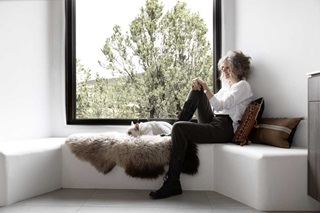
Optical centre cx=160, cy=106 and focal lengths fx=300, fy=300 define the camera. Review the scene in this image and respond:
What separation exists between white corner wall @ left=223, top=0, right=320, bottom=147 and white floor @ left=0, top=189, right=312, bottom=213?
2.67 feet

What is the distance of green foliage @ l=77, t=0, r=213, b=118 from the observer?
3.27m

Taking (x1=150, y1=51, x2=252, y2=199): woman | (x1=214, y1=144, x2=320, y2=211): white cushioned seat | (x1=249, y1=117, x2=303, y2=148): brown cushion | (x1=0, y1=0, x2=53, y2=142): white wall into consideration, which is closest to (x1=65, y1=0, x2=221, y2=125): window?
(x1=0, y1=0, x2=53, y2=142): white wall

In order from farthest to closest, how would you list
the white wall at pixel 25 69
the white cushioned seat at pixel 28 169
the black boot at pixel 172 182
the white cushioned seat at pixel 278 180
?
the white wall at pixel 25 69
the black boot at pixel 172 182
the white cushioned seat at pixel 28 169
the white cushioned seat at pixel 278 180

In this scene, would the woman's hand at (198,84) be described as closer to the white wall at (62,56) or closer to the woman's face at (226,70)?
the woman's face at (226,70)

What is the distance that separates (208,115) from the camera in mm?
2654

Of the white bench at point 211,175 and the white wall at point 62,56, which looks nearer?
the white bench at point 211,175

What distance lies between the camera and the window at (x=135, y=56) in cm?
327

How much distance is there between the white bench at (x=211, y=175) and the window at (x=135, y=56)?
2.64 feet

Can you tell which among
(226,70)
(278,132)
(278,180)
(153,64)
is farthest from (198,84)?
(278,180)

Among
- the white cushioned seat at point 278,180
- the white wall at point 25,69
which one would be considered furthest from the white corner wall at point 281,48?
the white wall at point 25,69

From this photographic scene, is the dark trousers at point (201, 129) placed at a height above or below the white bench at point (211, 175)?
above

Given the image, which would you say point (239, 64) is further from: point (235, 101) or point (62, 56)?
point (62, 56)

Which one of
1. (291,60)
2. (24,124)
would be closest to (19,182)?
(24,124)

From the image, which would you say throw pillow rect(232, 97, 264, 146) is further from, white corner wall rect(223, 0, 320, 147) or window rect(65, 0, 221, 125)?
window rect(65, 0, 221, 125)
